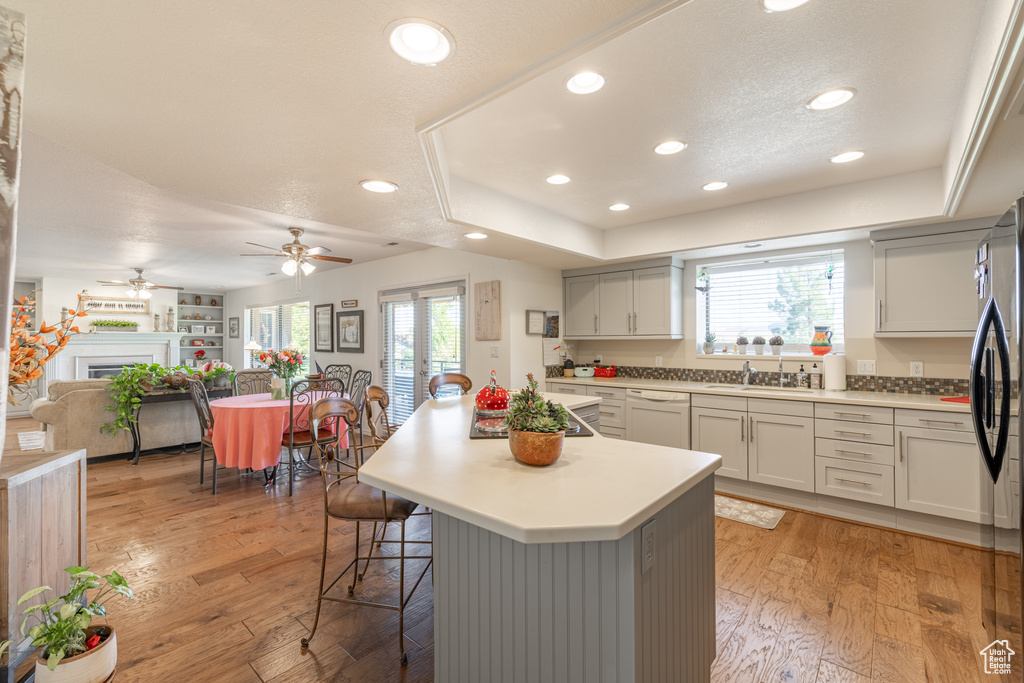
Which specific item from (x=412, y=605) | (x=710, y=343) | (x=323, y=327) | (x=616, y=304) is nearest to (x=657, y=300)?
(x=616, y=304)

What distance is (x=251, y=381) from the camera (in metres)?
5.43

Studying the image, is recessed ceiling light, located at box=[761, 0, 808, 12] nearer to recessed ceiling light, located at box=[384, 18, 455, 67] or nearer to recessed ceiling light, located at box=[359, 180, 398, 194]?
A: recessed ceiling light, located at box=[384, 18, 455, 67]

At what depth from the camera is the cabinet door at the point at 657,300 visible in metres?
4.45

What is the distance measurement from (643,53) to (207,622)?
3.17 meters

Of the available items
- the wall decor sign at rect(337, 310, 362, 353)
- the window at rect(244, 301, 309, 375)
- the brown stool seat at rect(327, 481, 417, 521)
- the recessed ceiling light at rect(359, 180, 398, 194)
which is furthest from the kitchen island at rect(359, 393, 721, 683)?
the window at rect(244, 301, 309, 375)

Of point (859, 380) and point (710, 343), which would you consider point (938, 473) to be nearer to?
point (859, 380)

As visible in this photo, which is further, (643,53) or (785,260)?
(785,260)

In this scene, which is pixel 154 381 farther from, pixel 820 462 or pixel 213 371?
pixel 820 462

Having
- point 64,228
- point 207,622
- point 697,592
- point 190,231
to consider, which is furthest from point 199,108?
point 64,228

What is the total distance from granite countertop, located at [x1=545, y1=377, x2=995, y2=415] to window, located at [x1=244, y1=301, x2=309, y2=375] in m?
5.57

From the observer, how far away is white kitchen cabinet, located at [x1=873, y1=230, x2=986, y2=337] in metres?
3.06

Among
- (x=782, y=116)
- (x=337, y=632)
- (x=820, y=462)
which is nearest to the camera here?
(x=337, y=632)

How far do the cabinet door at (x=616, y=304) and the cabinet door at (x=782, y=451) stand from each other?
156cm

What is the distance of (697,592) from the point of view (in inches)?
62.4
